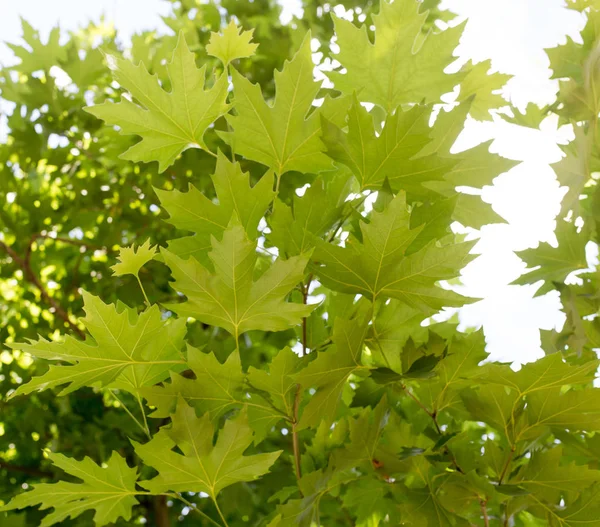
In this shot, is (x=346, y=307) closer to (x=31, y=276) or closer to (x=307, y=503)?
(x=307, y=503)

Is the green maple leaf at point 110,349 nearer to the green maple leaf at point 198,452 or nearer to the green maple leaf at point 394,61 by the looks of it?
the green maple leaf at point 198,452

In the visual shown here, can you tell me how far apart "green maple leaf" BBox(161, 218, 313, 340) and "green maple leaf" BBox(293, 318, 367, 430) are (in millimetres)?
36

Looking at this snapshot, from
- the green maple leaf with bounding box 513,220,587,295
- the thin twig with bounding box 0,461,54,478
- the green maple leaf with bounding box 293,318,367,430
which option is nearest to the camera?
the green maple leaf with bounding box 293,318,367,430

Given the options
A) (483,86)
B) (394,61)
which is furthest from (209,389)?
(483,86)

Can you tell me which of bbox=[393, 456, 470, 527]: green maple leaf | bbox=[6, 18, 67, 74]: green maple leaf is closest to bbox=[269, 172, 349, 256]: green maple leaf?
bbox=[393, 456, 470, 527]: green maple leaf

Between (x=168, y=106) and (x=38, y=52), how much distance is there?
1.20 meters

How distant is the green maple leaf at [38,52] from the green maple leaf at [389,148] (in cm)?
129

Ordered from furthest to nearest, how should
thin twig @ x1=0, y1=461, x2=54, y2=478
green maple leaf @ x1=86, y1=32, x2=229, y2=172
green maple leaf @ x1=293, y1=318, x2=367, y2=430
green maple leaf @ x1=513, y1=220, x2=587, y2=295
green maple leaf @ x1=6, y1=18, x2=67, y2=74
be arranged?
green maple leaf @ x1=6, y1=18, x2=67, y2=74, thin twig @ x1=0, y1=461, x2=54, y2=478, green maple leaf @ x1=513, y1=220, x2=587, y2=295, green maple leaf @ x1=86, y1=32, x2=229, y2=172, green maple leaf @ x1=293, y1=318, x2=367, y2=430

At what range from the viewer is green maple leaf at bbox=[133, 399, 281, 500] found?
499 millimetres

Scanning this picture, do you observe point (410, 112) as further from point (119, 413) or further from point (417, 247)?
point (119, 413)

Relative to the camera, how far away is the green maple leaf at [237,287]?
0.49 meters

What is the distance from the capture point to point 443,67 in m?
0.67

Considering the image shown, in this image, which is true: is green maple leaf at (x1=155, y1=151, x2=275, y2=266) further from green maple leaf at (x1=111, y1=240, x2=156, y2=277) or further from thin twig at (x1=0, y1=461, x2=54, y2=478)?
thin twig at (x1=0, y1=461, x2=54, y2=478)

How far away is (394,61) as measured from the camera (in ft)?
2.15
